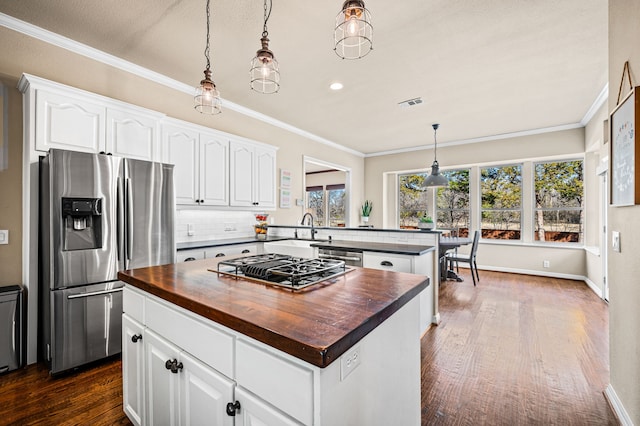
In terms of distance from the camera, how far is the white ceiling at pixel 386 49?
2.29 metres

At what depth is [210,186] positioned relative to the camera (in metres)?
3.66

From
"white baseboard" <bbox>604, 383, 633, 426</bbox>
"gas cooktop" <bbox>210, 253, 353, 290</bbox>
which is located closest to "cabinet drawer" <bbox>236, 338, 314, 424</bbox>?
"gas cooktop" <bbox>210, 253, 353, 290</bbox>

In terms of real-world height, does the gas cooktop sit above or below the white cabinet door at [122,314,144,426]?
above

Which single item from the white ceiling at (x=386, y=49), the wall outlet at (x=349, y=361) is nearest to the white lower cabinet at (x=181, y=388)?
the wall outlet at (x=349, y=361)

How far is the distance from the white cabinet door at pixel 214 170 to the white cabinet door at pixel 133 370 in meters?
2.16

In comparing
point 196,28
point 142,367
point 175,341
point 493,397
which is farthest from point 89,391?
point 196,28

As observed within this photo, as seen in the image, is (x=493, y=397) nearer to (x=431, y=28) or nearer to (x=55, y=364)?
(x=431, y=28)

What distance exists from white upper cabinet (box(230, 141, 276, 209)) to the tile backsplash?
325 millimetres

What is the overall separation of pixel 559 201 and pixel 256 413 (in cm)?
663

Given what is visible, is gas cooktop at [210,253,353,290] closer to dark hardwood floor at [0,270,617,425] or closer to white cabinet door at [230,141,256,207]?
dark hardwood floor at [0,270,617,425]

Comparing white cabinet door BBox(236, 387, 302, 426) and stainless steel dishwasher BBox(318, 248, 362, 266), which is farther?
stainless steel dishwasher BBox(318, 248, 362, 266)

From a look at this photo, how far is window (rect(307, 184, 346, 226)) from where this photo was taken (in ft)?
30.9

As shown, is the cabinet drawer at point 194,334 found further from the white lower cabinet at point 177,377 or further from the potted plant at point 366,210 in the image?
the potted plant at point 366,210

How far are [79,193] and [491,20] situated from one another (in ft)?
11.8
